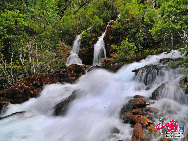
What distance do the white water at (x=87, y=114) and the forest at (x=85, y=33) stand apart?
1.70 meters

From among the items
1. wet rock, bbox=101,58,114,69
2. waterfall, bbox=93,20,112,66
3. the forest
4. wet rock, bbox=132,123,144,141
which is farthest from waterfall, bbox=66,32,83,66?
wet rock, bbox=132,123,144,141

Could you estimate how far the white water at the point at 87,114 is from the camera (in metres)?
3.93

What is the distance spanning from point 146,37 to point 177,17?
5.51m

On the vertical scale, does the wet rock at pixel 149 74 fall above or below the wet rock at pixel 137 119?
above

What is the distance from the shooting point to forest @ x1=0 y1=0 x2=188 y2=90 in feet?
15.9

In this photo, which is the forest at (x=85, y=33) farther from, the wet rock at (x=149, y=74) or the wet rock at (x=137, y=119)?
the wet rock at (x=137, y=119)

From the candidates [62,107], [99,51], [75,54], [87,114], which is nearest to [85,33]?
[75,54]

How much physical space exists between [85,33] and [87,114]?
10224 millimetres

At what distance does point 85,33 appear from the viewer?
13.6m

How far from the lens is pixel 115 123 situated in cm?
414

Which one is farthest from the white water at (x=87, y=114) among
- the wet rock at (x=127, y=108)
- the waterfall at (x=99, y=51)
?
the waterfall at (x=99, y=51)

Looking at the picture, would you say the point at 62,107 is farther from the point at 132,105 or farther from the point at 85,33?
the point at 85,33

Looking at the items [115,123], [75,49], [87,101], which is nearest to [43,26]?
[75,49]

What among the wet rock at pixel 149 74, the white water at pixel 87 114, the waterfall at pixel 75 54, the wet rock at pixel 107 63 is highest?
the waterfall at pixel 75 54
